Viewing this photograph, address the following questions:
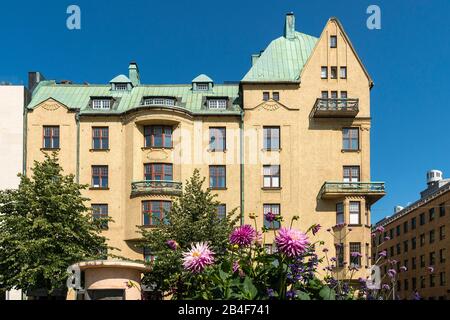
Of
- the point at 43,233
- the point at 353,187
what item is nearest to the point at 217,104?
the point at 353,187

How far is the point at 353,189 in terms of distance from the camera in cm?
4450

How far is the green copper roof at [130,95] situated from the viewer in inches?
1848

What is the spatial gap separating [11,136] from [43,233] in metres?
13.9

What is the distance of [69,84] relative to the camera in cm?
5041

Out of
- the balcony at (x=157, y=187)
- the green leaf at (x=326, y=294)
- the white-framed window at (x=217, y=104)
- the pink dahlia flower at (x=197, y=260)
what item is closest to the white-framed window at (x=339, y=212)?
the white-framed window at (x=217, y=104)

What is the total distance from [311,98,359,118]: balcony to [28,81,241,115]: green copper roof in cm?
579

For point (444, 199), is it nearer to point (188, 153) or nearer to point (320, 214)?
point (320, 214)

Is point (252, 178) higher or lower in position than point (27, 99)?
lower

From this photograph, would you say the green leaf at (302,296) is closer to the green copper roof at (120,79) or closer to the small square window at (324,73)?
the small square window at (324,73)

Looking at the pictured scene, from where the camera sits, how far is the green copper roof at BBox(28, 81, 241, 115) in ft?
154

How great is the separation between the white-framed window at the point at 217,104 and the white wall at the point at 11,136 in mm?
13645

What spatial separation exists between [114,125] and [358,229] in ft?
61.8

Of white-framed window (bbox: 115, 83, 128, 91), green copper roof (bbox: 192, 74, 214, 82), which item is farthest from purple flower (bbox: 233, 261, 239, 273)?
white-framed window (bbox: 115, 83, 128, 91)
